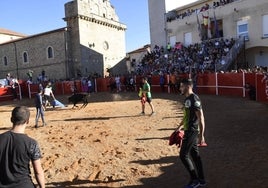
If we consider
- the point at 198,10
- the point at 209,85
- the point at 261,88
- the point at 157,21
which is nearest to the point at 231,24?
the point at 198,10

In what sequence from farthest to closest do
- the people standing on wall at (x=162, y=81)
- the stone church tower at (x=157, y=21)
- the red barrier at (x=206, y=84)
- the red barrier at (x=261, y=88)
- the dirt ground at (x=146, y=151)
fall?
the stone church tower at (x=157, y=21), the people standing on wall at (x=162, y=81), the red barrier at (x=206, y=84), the red barrier at (x=261, y=88), the dirt ground at (x=146, y=151)

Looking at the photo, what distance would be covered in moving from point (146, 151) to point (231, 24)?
86.9 feet

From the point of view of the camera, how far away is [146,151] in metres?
9.49

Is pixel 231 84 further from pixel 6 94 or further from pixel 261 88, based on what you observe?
pixel 6 94

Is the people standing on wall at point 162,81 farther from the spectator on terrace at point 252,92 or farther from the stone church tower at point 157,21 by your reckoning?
the stone church tower at point 157,21

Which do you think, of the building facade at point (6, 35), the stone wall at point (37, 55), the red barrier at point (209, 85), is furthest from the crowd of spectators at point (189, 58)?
the building facade at point (6, 35)

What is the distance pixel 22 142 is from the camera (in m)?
3.98

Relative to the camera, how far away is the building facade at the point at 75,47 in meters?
49.8

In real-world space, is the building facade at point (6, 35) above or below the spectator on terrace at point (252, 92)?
above

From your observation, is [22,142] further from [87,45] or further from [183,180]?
[87,45]

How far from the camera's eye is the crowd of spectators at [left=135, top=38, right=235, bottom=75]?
29.3 metres

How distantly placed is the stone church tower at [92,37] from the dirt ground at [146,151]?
35.0m

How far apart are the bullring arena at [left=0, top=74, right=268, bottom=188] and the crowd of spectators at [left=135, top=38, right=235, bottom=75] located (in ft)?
45.5

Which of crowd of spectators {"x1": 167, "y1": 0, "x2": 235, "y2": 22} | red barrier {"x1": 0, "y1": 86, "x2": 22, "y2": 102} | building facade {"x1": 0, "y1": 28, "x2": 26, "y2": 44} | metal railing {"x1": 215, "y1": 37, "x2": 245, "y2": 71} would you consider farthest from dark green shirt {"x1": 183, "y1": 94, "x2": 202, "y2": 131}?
building facade {"x1": 0, "y1": 28, "x2": 26, "y2": 44}
